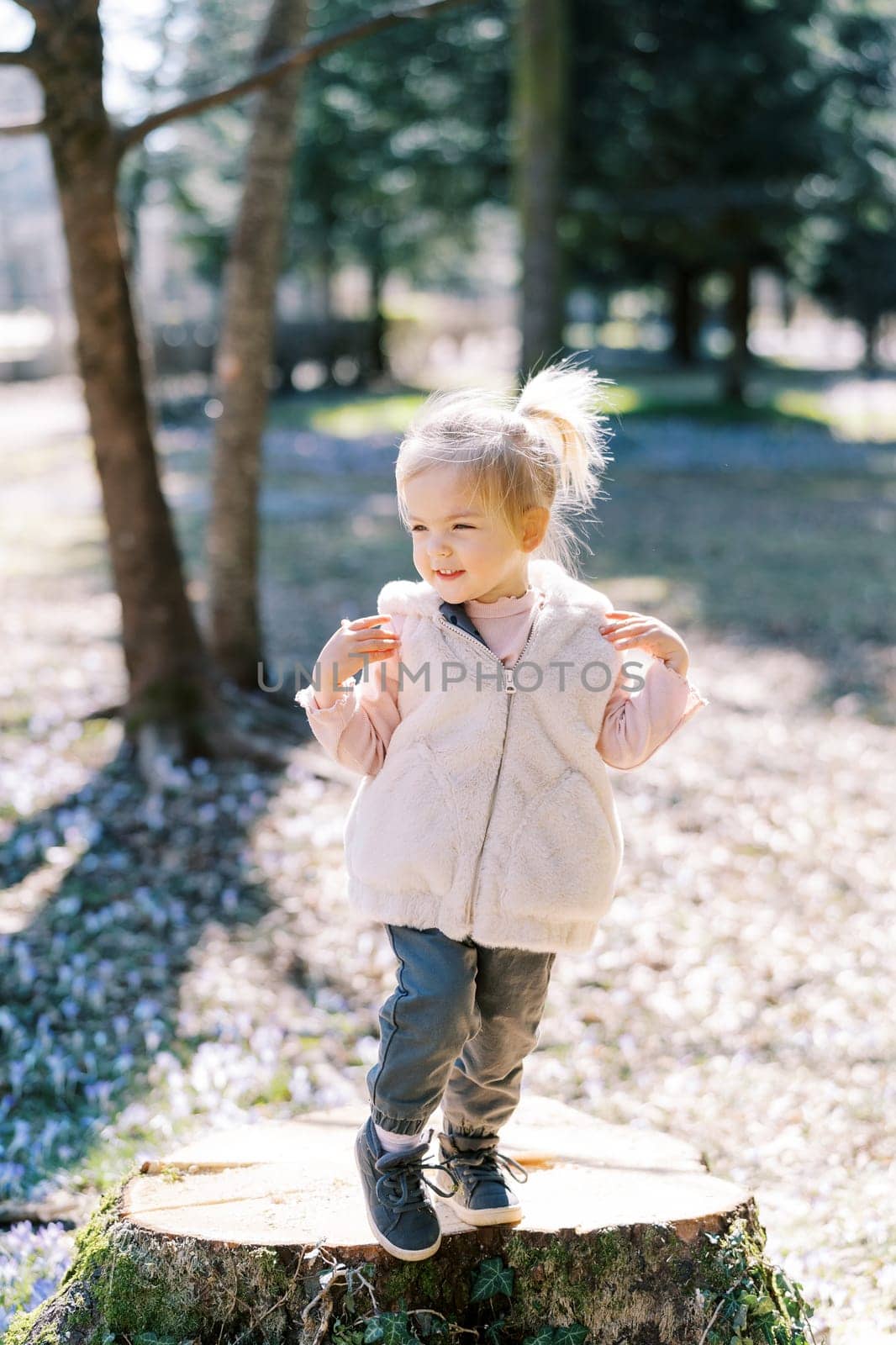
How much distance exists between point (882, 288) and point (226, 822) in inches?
1083

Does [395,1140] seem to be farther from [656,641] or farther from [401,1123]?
[656,641]

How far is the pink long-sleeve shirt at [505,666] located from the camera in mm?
2371

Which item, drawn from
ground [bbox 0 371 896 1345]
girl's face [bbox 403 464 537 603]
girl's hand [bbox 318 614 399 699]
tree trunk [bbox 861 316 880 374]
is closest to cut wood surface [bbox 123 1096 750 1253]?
ground [bbox 0 371 896 1345]

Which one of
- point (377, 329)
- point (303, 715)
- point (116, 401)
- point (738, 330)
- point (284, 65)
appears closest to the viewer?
point (284, 65)

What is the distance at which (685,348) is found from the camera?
31.8m

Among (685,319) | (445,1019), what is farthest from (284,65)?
(685,319)

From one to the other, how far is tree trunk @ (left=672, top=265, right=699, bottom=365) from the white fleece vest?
28511 mm

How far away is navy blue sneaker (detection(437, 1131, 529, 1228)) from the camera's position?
99.3 inches

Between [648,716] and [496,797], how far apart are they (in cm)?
31

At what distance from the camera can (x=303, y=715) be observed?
6277 mm

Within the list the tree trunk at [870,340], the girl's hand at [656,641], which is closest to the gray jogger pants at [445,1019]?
the girl's hand at [656,641]

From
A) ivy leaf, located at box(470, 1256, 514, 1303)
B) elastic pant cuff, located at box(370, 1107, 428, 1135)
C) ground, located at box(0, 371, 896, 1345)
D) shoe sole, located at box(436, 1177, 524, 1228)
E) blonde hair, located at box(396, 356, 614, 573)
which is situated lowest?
ground, located at box(0, 371, 896, 1345)

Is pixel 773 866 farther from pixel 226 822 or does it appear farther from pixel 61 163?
pixel 61 163

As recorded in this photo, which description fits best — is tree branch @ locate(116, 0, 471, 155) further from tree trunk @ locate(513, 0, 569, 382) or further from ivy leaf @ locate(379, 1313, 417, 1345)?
tree trunk @ locate(513, 0, 569, 382)
